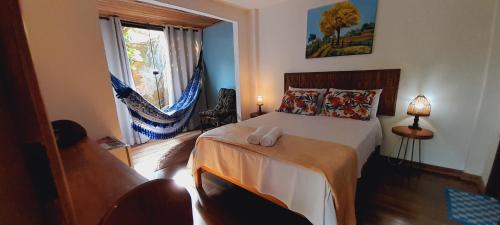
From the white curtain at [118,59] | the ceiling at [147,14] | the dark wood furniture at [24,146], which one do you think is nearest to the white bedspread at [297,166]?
the dark wood furniture at [24,146]

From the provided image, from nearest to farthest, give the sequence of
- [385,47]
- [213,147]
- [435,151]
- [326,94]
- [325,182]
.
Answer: [325,182] < [213,147] < [435,151] < [385,47] < [326,94]

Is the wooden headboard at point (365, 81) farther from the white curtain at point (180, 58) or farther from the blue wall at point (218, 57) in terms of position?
the white curtain at point (180, 58)

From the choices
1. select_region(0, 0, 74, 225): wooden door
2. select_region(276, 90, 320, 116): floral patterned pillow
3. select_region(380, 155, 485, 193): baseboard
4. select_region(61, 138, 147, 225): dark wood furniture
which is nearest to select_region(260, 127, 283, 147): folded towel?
select_region(61, 138, 147, 225): dark wood furniture

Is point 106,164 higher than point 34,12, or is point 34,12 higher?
point 34,12

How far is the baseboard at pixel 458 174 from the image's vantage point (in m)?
1.92

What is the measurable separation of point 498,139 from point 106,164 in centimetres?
304

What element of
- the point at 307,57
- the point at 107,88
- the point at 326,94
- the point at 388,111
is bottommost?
the point at 388,111

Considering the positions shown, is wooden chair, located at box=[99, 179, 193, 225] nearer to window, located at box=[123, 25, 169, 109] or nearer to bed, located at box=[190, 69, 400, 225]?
bed, located at box=[190, 69, 400, 225]

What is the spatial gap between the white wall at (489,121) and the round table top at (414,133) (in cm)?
41

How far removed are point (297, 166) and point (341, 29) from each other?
211 centimetres

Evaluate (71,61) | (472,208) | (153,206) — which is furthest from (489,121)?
(71,61)

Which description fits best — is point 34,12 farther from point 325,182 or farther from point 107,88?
point 325,182

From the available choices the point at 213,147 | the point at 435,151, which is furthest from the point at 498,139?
the point at 213,147

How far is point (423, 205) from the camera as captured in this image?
66.7 inches
